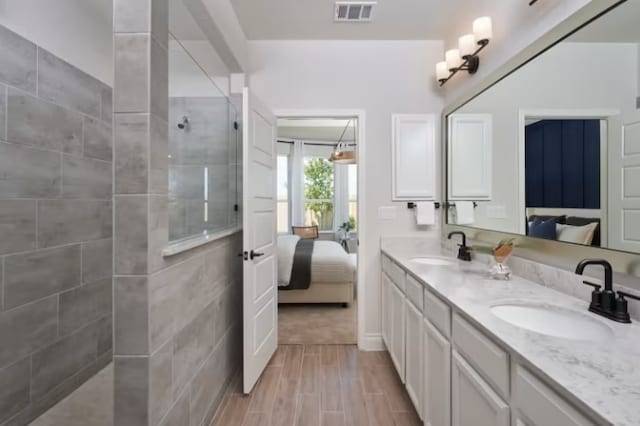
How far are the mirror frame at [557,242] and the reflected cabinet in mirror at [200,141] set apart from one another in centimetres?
185

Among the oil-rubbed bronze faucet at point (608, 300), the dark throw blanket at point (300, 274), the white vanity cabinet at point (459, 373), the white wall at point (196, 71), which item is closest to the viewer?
the white vanity cabinet at point (459, 373)

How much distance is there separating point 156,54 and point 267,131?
4.07ft

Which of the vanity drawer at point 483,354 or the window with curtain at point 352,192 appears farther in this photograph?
the window with curtain at point 352,192

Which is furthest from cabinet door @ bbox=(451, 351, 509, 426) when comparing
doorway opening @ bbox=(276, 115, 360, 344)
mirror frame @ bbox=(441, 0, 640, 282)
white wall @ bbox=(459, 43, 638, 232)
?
doorway opening @ bbox=(276, 115, 360, 344)

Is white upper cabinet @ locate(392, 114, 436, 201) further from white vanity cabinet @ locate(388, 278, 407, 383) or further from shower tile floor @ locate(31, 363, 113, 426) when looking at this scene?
shower tile floor @ locate(31, 363, 113, 426)

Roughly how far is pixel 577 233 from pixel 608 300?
1.27ft

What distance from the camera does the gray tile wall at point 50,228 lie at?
1632mm

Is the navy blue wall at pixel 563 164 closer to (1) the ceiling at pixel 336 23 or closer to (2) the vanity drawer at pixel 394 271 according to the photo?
(2) the vanity drawer at pixel 394 271

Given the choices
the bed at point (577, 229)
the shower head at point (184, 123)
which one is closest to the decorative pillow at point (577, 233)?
the bed at point (577, 229)

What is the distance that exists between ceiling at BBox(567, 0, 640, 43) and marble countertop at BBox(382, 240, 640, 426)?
3.40ft

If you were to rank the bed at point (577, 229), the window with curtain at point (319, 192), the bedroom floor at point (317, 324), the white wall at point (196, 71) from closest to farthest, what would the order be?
the bed at point (577, 229) < the white wall at point (196, 71) < the bedroom floor at point (317, 324) < the window with curtain at point (319, 192)

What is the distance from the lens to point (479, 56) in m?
2.22

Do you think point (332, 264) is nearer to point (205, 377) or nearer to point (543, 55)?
point (205, 377)

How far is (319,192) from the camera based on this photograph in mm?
6426
